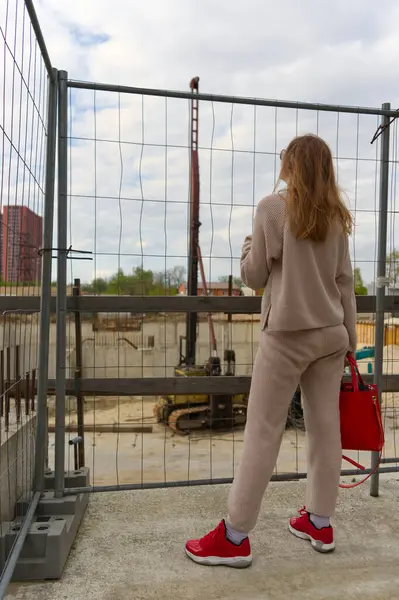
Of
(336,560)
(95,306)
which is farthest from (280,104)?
(336,560)

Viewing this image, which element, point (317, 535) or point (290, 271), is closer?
point (290, 271)

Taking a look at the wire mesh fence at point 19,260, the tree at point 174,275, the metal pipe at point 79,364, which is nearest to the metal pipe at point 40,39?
the wire mesh fence at point 19,260

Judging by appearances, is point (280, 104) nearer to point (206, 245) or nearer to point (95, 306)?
point (206, 245)

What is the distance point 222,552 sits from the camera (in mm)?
2049

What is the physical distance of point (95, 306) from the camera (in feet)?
8.31

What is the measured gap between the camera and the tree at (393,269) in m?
2.78

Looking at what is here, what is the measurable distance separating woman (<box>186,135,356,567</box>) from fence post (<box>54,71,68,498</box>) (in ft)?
2.49

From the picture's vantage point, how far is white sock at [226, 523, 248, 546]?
6.73 feet

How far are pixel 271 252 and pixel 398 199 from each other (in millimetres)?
1164

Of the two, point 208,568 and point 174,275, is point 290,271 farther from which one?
point 174,275

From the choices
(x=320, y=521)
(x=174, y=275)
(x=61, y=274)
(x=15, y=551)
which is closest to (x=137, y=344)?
(x=174, y=275)

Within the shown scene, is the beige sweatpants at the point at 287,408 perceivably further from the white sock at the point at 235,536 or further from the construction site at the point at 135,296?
the construction site at the point at 135,296

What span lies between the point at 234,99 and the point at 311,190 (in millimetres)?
895

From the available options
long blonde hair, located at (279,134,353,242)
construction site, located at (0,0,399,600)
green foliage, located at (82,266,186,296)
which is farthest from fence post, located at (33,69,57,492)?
long blonde hair, located at (279,134,353,242)
